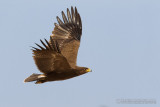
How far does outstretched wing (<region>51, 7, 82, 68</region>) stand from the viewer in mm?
9289

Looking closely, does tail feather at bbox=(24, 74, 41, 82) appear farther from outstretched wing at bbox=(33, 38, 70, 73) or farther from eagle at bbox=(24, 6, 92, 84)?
outstretched wing at bbox=(33, 38, 70, 73)

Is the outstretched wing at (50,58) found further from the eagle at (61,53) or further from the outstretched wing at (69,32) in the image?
the outstretched wing at (69,32)

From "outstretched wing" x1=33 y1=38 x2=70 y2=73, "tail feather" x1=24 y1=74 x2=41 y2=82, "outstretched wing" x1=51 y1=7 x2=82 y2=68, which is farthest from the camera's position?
"outstretched wing" x1=51 y1=7 x2=82 y2=68

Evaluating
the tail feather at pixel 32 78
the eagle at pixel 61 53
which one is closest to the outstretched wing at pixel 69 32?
the eagle at pixel 61 53

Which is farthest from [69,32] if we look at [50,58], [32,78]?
[50,58]

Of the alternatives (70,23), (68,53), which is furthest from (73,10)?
(68,53)

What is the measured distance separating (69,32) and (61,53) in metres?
3.00

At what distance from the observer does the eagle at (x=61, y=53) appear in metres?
7.00

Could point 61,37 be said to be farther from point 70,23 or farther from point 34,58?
point 34,58

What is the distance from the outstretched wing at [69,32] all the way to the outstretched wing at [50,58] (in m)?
1.64

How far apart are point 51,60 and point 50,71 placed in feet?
1.42

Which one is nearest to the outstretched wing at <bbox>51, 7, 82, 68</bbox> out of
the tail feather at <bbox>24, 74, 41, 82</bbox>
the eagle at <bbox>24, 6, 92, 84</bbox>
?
the eagle at <bbox>24, 6, 92, 84</bbox>

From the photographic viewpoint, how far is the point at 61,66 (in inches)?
292

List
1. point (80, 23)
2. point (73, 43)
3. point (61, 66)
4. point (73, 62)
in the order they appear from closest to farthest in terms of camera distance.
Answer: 1. point (61, 66)
2. point (73, 62)
3. point (73, 43)
4. point (80, 23)
